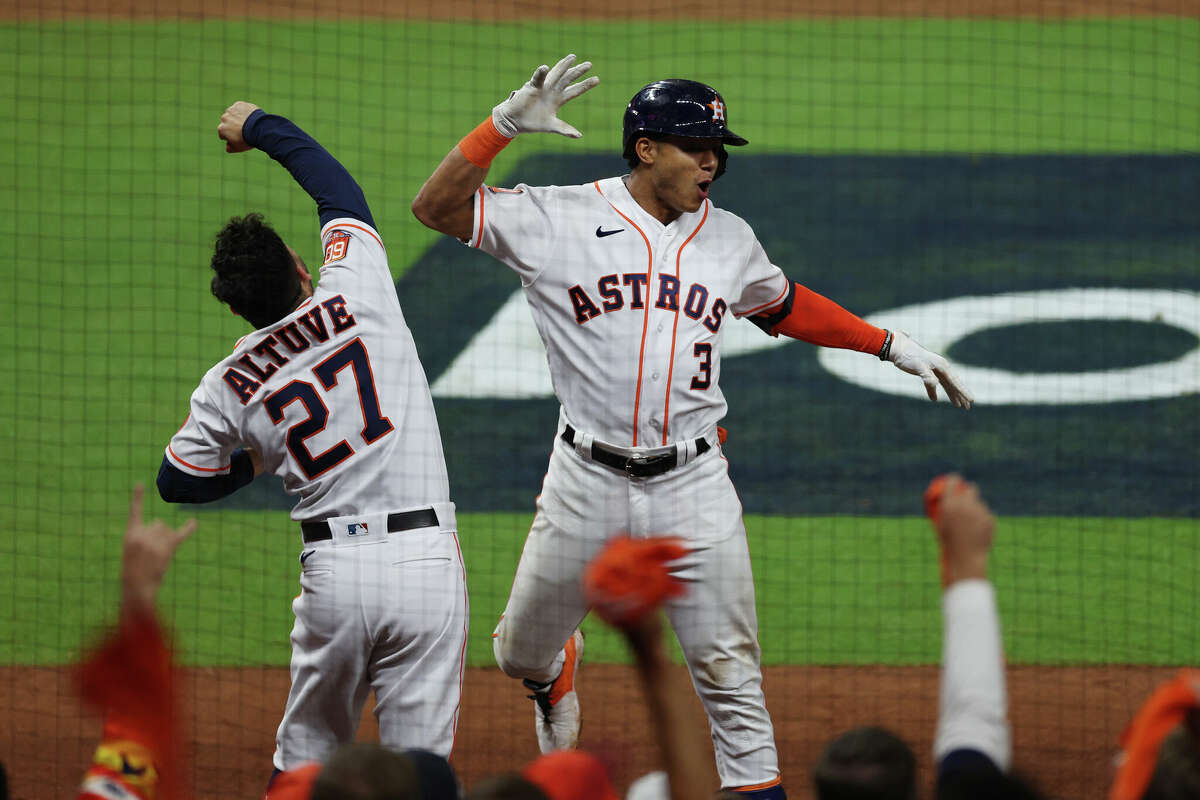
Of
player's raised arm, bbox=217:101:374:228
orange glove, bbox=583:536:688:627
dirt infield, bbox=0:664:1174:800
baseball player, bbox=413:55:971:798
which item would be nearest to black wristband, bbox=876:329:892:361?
baseball player, bbox=413:55:971:798

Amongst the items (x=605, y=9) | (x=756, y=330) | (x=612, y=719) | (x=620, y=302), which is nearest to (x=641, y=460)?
(x=620, y=302)

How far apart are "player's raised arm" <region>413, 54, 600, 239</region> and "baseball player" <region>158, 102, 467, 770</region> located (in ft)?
1.56

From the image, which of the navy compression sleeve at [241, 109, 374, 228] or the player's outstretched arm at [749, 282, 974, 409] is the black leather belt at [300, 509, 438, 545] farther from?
the player's outstretched arm at [749, 282, 974, 409]

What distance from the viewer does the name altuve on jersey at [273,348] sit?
158 inches

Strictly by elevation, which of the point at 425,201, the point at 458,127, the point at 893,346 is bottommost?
the point at 893,346

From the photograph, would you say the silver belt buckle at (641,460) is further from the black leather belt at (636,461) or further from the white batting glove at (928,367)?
the white batting glove at (928,367)

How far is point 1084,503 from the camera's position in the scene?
23.7 feet

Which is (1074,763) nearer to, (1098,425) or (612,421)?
(612,421)

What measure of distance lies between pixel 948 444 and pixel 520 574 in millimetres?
3782

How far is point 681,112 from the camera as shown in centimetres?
449

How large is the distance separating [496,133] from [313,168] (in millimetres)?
603

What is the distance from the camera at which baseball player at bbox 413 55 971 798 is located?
4402 millimetres

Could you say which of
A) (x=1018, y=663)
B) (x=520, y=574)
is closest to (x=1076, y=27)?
(x=1018, y=663)

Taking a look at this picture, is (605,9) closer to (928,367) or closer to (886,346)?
(886,346)
